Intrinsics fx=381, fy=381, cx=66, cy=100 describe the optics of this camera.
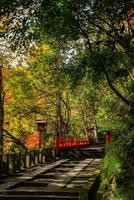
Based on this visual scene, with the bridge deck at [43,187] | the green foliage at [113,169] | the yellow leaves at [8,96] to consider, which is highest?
the yellow leaves at [8,96]

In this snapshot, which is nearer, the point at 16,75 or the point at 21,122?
the point at 16,75

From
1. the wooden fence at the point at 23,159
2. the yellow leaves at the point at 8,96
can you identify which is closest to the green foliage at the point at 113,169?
the wooden fence at the point at 23,159

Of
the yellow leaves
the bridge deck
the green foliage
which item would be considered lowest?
the bridge deck

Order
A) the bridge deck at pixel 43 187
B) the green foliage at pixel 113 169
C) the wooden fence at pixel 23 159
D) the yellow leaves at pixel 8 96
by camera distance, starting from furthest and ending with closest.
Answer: the yellow leaves at pixel 8 96 → the wooden fence at pixel 23 159 → the bridge deck at pixel 43 187 → the green foliage at pixel 113 169

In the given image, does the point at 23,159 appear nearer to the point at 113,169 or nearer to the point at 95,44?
the point at 95,44

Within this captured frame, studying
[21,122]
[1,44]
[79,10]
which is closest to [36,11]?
[79,10]

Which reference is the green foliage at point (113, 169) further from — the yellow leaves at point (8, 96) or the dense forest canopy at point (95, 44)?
the yellow leaves at point (8, 96)

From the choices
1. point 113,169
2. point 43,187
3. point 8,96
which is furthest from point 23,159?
point 8,96

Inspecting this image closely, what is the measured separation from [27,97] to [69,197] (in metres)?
30.2

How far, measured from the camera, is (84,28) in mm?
17406

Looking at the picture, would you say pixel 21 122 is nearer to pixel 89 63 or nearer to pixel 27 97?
pixel 27 97

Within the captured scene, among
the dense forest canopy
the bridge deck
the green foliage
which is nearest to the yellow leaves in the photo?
the dense forest canopy

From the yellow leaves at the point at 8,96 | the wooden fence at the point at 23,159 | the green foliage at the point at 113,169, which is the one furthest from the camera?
the yellow leaves at the point at 8,96

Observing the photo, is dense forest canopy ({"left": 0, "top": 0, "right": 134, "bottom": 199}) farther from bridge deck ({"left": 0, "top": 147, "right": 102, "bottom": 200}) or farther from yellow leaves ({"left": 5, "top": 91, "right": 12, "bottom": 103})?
yellow leaves ({"left": 5, "top": 91, "right": 12, "bottom": 103})
